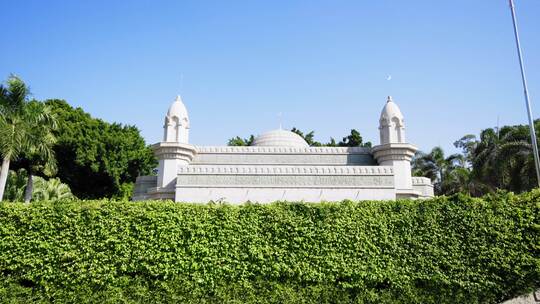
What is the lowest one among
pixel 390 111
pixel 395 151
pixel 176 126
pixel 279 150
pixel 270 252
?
pixel 270 252

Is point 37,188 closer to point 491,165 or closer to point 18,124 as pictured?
point 18,124

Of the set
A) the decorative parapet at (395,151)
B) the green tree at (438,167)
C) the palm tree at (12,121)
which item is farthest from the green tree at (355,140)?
the palm tree at (12,121)

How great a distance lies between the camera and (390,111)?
2119 centimetres

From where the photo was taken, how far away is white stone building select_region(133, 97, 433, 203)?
18062mm

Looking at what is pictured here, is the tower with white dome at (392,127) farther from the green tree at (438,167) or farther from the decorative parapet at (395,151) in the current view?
the green tree at (438,167)

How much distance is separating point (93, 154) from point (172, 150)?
928cm

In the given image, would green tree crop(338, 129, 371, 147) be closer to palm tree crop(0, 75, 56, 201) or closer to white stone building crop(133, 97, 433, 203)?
white stone building crop(133, 97, 433, 203)

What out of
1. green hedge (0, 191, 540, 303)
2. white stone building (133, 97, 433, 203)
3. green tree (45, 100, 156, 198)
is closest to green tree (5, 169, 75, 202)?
green tree (45, 100, 156, 198)

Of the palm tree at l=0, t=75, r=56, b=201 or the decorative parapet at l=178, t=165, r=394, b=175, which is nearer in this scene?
the palm tree at l=0, t=75, r=56, b=201

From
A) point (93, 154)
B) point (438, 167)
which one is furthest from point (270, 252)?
point (438, 167)

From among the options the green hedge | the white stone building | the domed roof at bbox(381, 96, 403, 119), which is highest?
the domed roof at bbox(381, 96, 403, 119)

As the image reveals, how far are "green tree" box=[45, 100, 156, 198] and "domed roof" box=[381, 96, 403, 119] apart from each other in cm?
1821

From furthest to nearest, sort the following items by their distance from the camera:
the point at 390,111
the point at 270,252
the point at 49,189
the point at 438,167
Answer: the point at 438,167 → the point at 49,189 → the point at 390,111 → the point at 270,252

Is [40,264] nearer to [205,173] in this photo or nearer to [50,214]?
[50,214]
